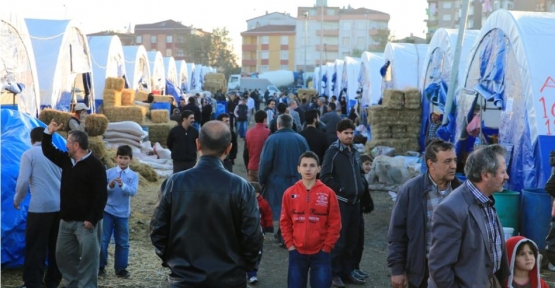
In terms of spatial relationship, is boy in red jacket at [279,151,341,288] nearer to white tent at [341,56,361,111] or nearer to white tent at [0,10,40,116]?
white tent at [0,10,40,116]

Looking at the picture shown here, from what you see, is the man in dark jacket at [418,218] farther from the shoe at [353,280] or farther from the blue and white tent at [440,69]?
the blue and white tent at [440,69]

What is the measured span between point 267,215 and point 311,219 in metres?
1.23

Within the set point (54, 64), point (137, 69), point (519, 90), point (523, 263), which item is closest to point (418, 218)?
point (523, 263)

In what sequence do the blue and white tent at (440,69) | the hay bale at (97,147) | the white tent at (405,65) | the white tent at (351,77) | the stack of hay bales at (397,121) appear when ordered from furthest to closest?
the white tent at (351,77) < the white tent at (405,65) < the stack of hay bales at (397,121) < the blue and white tent at (440,69) < the hay bale at (97,147)

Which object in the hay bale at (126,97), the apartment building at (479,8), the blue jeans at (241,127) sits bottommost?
the blue jeans at (241,127)

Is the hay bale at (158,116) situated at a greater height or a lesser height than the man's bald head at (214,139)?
lesser

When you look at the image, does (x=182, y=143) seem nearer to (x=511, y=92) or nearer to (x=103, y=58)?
(x=511, y=92)

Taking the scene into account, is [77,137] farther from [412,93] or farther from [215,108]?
[215,108]

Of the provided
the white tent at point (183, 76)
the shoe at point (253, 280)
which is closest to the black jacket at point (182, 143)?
the shoe at point (253, 280)

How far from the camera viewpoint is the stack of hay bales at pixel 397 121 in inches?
760

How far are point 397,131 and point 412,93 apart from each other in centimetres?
102

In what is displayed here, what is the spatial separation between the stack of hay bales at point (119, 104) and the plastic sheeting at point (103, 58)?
0.68 meters

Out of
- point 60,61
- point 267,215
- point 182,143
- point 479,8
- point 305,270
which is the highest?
point 479,8

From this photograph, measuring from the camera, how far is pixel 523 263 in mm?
4730
